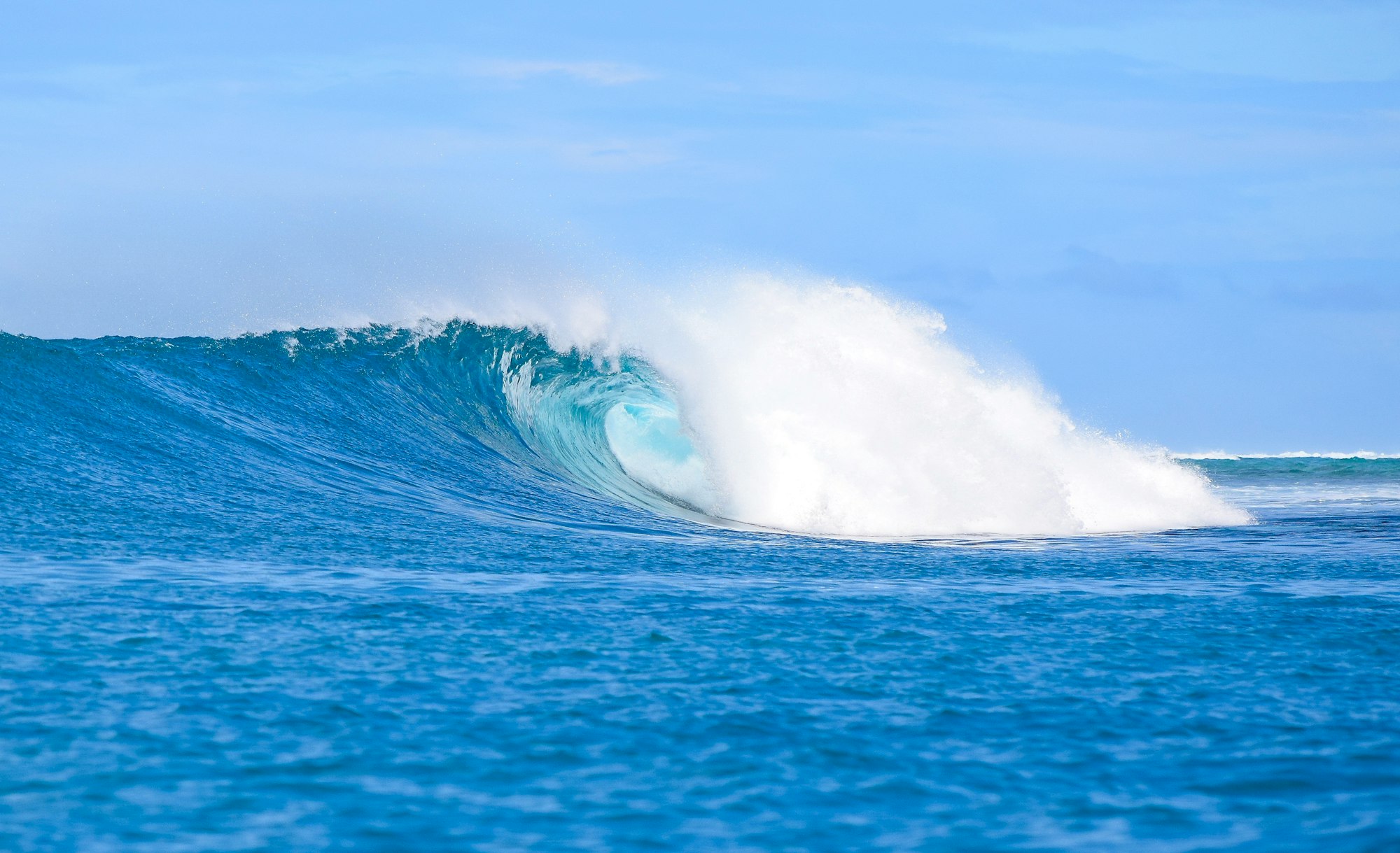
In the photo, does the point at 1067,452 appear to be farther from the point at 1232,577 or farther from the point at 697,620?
the point at 697,620

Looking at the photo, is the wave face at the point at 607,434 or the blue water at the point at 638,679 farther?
the wave face at the point at 607,434

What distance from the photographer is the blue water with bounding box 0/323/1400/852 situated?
11.8 feet

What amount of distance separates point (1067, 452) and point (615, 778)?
37.7 feet

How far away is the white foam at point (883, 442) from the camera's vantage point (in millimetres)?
12789

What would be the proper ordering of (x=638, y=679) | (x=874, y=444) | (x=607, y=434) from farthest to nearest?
(x=607, y=434), (x=874, y=444), (x=638, y=679)

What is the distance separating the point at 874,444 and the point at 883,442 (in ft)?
0.35

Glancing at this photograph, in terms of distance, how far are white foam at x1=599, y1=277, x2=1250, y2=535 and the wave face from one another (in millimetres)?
28

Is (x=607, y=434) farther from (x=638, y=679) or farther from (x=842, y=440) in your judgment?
(x=638, y=679)

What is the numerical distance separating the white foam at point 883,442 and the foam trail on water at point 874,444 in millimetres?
18

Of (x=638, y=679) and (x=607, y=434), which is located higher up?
(x=607, y=434)

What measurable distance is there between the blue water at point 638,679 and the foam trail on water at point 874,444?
1796 mm

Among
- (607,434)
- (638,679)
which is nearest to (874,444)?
(607,434)

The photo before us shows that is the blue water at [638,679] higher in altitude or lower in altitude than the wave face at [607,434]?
lower

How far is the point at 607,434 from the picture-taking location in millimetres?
17344
